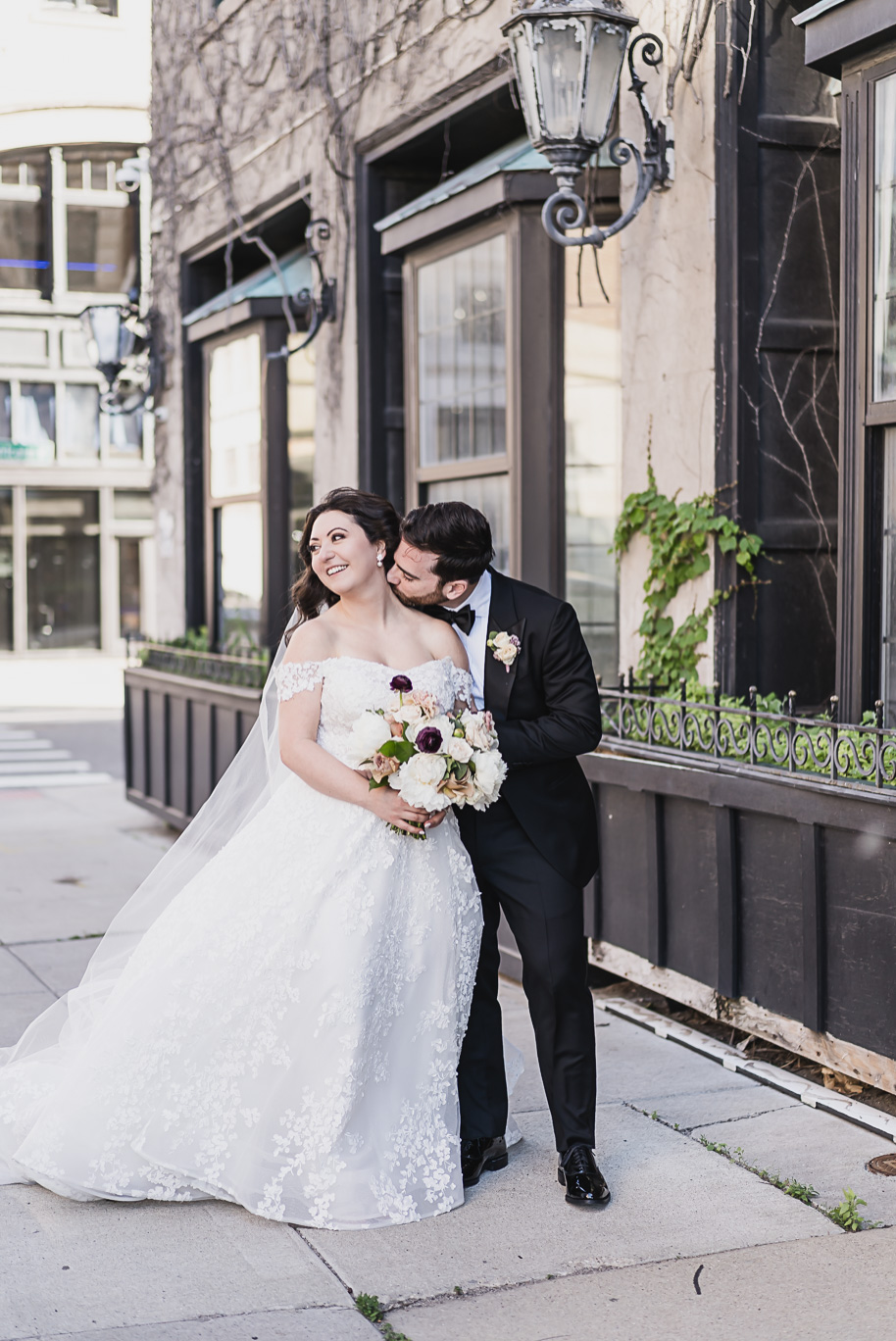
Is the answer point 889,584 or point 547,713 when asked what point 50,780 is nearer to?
point 889,584

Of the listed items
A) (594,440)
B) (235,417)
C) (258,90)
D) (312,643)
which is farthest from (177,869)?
(258,90)

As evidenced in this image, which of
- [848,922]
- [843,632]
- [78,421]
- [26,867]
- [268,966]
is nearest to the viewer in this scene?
[268,966]

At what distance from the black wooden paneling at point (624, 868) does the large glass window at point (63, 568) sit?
24223 millimetres

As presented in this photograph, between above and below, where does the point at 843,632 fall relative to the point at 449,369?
below

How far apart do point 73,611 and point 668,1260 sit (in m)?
26.9

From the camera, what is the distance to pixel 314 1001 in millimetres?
4086

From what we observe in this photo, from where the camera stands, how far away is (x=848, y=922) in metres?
4.69

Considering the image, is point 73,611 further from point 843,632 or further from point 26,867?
point 843,632

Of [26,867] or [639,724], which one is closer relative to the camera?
[639,724]

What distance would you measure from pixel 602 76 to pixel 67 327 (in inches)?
931

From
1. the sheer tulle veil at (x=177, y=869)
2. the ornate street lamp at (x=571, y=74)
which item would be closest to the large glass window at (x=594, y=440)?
the ornate street lamp at (x=571, y=74)

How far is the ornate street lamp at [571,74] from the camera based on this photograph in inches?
228

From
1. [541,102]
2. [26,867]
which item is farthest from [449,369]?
[26,867]

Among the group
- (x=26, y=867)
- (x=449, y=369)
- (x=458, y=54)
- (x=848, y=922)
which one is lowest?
(x=26, y=867)
